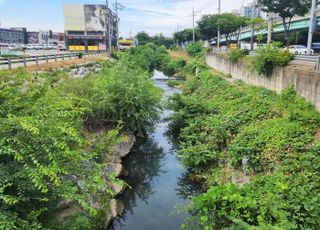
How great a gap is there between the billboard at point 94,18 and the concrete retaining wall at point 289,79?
58691 mm

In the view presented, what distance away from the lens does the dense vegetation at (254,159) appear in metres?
6.76

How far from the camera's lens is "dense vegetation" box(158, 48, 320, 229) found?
6.76 metres

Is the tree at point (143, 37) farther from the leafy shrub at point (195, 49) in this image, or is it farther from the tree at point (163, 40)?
the leafy shrub at point (195, 49)

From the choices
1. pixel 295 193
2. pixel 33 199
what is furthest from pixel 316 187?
pixel 33 199

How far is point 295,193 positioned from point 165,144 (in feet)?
34.9

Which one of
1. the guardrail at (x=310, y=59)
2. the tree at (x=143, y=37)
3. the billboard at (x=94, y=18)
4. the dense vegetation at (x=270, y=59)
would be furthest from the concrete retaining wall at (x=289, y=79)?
the tree at (x=143, y=37)

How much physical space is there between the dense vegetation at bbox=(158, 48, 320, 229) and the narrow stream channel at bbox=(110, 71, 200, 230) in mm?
1124

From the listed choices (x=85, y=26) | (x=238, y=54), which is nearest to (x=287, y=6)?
(x=238, y=54)

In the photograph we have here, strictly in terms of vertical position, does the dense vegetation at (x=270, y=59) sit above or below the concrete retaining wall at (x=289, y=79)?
above

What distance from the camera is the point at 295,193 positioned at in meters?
7.25

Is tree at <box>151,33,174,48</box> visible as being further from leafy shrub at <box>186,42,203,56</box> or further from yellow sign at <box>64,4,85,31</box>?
leafy shrub at <box>186,42,203,56</box>

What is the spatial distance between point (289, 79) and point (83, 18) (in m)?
70.8

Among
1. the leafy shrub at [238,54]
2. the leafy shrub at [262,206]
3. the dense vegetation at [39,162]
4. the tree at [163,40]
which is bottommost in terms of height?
the leafy shrub at [262,206]

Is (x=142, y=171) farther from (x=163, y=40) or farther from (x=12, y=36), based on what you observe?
(x=163, y=40)
